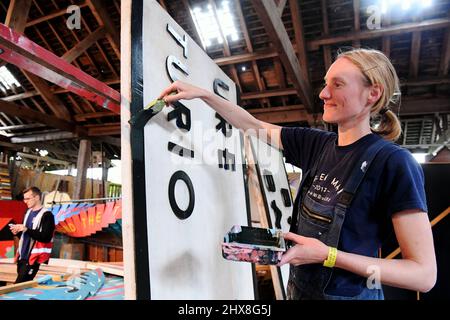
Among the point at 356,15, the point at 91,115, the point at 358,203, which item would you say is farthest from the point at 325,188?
the point at 91,115

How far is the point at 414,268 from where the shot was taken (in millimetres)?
772

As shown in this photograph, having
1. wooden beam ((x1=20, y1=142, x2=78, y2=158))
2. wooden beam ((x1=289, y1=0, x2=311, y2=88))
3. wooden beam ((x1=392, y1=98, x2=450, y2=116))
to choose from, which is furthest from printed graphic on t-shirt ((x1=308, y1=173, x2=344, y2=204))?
wooden beam ((x1=20, y1=142, x2=78, y2=158))

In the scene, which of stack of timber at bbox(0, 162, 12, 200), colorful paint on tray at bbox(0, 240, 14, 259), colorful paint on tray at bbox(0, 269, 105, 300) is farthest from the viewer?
stack of timber at bbox(0, 162, 12, 200)

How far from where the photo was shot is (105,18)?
5.64 meters

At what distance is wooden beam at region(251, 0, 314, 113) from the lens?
9.82 feet

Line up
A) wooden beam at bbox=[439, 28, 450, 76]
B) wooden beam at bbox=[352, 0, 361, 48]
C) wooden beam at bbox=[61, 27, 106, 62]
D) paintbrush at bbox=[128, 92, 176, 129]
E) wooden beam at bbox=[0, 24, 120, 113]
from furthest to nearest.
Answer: wooden beam at bbox=[61, 27, 106, 62], wooden beam at bbox=[439, 28, 450, 76], wooden beam at bbox=[352, 0, 361, 48], paintbrush at bbox=[128, 92, 176, 129], wooden beam at bbox=[0, 24, 120, 113]

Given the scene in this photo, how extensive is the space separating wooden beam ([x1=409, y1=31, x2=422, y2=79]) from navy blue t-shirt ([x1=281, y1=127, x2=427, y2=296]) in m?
5.06

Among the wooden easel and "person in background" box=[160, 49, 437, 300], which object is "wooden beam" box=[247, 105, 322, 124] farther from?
"person in background" box=[160, 49, 437, 300]

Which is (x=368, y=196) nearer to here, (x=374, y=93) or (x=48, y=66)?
(x=374, y=93)

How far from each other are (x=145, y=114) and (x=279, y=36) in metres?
3.02

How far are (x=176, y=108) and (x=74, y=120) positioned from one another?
8.37 metres

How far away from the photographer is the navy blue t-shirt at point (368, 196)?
823 mm

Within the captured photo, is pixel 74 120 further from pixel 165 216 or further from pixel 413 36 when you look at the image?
pixel 165 216

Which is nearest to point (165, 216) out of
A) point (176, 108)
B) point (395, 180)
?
point (176, 108)
